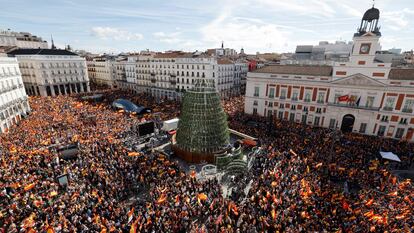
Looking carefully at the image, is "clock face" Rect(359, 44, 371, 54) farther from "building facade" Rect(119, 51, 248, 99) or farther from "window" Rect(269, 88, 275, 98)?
"building facade" Rect(119, 51, 248, 99)

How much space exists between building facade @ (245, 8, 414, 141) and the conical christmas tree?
1828cm

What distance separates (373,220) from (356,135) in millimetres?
28993

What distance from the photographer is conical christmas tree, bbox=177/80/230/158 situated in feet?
108

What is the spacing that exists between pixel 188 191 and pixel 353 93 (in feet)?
137

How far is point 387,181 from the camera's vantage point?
26.2 m

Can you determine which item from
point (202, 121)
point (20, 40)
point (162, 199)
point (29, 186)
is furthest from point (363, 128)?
point (20, 40)

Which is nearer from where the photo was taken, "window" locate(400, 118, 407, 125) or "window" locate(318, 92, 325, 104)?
"window" locate(400, 118, 407, 125)

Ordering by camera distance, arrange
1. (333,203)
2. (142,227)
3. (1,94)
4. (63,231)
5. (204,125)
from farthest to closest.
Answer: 1. (1,94)
2. (204,125)
3. (333,203)
4. (142,227)
5. (63,231)

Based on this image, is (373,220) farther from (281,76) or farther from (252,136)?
(281,76)

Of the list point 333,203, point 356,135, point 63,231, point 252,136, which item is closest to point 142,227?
point 63,231

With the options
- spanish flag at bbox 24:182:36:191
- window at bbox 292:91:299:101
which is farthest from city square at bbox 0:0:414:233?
window at bbox 292:91:299:101

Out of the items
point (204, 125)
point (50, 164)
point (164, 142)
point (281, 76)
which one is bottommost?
point (164, 142)

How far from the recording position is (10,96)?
1916 inches

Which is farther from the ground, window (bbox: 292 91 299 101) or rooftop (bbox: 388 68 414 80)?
rooftop (bbox: 388 68 414 80)
